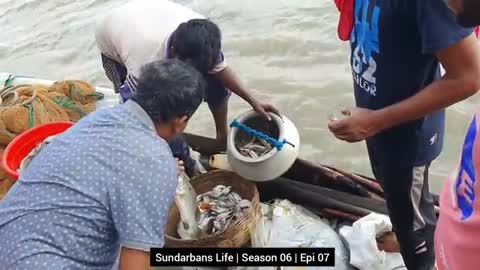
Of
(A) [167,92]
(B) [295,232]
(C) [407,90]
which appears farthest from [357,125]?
(B) [295,232]

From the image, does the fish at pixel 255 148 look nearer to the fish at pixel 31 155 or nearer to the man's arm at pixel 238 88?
Answer: the man's arm at pixel 238 88

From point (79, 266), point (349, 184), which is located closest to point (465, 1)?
point (79, 266)

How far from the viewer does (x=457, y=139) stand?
4164 millimetres

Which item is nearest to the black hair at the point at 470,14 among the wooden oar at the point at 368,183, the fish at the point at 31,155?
the wooden oar at the point at 368,183

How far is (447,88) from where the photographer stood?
6.00 ft

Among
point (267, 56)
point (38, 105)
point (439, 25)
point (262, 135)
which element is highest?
point (439, 25)

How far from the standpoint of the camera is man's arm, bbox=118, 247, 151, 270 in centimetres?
200

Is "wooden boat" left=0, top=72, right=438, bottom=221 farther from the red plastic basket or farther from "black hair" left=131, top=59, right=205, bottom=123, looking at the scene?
"black hair" left=131, top=59, right=205, bottom=123

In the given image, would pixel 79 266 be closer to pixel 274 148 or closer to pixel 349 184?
pixel 274 148

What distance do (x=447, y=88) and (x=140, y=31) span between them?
156 cm

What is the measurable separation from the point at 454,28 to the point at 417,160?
0.57 metres

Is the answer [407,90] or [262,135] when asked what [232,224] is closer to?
[262,135]

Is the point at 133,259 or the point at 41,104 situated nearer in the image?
the point at 133,259

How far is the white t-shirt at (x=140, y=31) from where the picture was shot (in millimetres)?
2797
